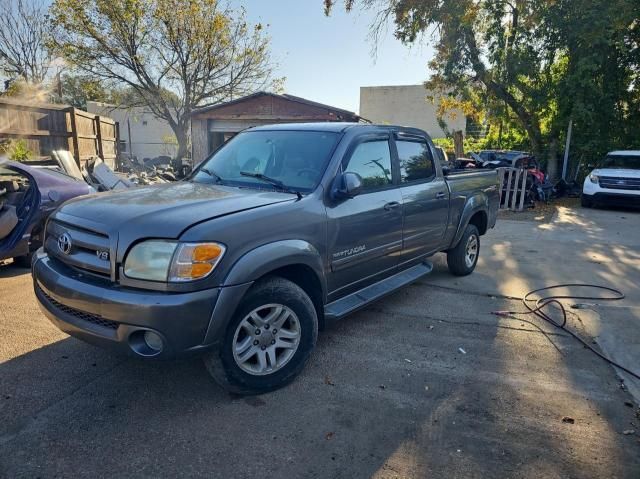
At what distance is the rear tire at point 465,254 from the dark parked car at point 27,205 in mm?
4968

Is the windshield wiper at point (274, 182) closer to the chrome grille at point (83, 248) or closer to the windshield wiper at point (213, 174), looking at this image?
the windshield wiper at point (213, 174)

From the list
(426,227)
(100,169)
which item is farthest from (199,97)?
(426,227)

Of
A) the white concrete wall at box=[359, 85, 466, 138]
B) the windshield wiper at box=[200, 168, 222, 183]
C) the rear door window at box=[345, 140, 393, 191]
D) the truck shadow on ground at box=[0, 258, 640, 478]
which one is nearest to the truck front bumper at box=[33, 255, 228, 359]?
the truck shadow on ground at box=[0, 258, 640, 478]

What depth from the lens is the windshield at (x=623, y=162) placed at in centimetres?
1303

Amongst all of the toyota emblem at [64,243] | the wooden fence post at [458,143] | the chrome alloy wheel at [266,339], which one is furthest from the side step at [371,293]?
the wooden fence post at [458,143]

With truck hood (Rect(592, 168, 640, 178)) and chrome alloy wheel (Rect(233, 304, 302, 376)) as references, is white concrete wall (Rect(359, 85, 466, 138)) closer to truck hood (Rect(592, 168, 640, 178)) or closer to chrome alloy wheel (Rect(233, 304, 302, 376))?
truck hood (Rect(592, 168, 640, 178))

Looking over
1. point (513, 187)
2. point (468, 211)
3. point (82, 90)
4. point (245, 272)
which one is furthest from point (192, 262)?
point (82, 90)

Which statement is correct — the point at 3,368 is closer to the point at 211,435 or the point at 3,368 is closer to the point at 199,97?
the point at 211,435

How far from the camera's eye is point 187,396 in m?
3.04

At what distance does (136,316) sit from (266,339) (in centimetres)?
89

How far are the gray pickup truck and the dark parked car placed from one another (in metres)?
2.50

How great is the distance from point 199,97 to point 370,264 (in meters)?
20.9

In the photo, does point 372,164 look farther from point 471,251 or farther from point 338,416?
point 471,251

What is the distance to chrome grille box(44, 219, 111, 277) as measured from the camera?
268 cm
